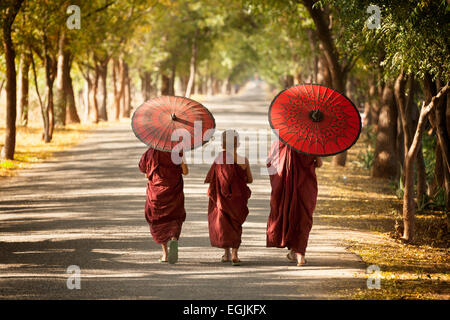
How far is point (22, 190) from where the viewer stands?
14.2 meters

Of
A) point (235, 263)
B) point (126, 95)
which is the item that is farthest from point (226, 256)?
point (126, 95)

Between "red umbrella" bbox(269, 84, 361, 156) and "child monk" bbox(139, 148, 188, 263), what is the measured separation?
1.28 metres

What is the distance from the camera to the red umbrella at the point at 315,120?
7.80m

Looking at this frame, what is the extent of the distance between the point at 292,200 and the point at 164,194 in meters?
1.50

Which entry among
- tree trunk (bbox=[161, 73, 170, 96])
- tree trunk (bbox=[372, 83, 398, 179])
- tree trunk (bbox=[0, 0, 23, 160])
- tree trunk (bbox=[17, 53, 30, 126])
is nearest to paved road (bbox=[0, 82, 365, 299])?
tree trunk (bbox=[372, 83, 398, 179])

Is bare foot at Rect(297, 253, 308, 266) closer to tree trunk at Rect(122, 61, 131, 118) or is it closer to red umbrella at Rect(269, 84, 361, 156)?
red umbrella at Rect(269, 84, 361, 156)

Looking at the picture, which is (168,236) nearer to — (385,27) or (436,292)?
(436,292)

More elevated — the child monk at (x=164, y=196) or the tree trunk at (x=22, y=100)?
the tree trunk at (x=22, y=100)

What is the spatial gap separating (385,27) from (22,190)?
811cm

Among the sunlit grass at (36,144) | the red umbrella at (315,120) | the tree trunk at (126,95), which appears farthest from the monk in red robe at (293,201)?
the tree trunk at (126,95)

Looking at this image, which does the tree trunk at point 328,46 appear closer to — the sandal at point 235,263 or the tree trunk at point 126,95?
the sandal at point 235,263

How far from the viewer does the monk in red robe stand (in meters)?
8.18

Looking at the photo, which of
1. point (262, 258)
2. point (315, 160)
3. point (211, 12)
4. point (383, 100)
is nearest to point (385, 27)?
point (315, 160)

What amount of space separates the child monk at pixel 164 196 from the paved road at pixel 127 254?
1.16 ft
